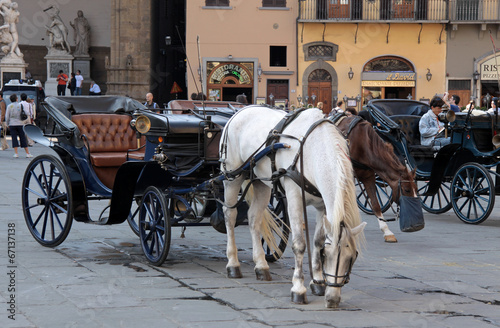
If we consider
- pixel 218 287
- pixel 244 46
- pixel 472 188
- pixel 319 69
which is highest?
pixel 244 46

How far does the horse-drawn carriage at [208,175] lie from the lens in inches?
215

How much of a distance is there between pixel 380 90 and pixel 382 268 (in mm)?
28403

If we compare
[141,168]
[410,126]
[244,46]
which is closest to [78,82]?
[244,46]

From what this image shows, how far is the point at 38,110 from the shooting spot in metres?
32.1

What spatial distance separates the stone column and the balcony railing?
696 cm

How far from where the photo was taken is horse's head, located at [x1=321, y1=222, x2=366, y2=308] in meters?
5.31

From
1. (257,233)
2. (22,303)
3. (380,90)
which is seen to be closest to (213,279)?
(257,233)

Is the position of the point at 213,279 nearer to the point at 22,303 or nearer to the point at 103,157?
the point at 22,303

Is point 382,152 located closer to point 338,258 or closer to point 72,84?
point 338,258

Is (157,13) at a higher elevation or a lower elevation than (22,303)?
higher

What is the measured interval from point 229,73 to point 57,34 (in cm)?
797

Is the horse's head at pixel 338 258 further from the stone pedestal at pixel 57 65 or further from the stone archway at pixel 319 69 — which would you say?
the stone pedestal at pixel 57 65

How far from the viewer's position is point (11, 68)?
1296 inches

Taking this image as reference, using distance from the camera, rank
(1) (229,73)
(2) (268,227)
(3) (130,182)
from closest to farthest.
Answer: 1. (2) (268,227)
2. (3) (130,182)
3. (1) (229,73)
